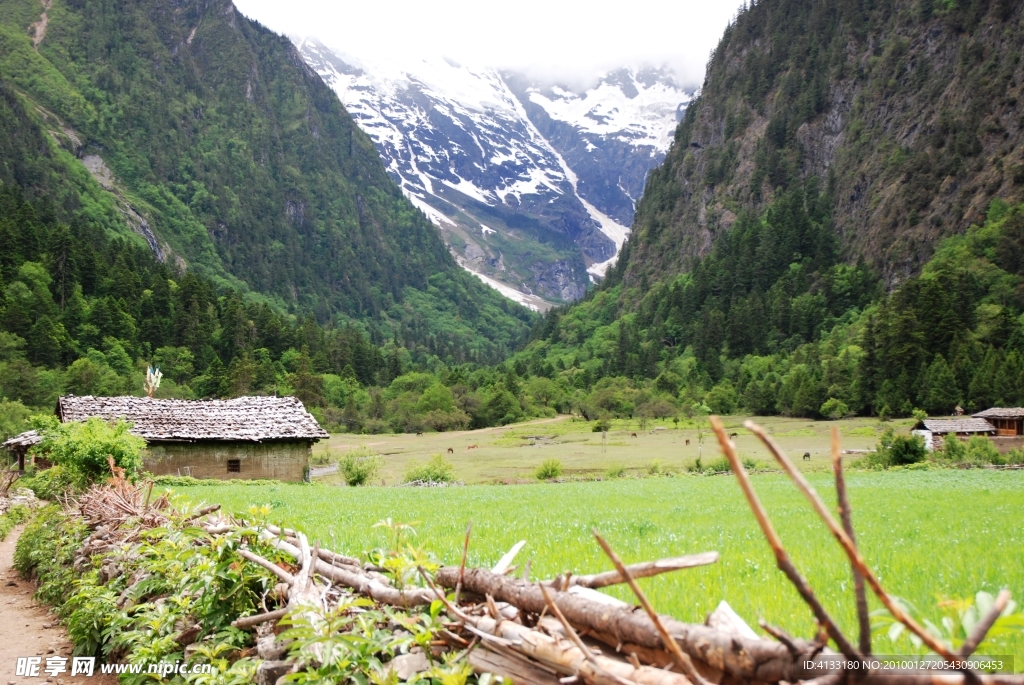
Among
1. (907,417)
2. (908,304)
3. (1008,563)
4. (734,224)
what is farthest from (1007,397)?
(734,224)

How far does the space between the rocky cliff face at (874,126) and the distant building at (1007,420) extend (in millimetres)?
63787

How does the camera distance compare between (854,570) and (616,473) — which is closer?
(854,570)

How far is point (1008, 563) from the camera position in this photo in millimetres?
8477

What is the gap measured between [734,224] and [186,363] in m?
127

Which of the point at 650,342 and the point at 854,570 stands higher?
the point at 650,342

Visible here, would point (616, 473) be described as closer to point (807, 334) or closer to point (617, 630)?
point (617, 630)

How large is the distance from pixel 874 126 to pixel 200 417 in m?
147

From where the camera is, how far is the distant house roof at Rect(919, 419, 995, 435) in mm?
60394

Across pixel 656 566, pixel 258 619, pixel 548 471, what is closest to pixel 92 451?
pixel 258 619

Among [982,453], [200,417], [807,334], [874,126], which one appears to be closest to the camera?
[200,417]

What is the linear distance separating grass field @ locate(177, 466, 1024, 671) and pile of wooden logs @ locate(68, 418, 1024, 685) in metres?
0.53

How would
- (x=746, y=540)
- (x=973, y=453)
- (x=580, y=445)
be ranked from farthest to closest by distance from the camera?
(x=580, y=445) < (x=973, y=453) < (x=746, y=540)

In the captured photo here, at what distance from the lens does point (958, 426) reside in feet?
200

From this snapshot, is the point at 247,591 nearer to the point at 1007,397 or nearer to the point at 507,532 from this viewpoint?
the point at 507,532
